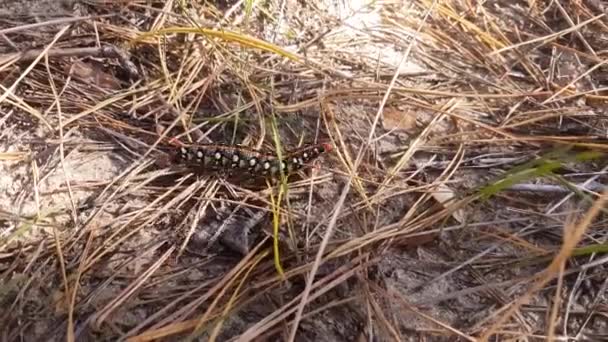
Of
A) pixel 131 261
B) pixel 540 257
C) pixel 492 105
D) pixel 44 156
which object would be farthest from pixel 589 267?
pixel 44 156

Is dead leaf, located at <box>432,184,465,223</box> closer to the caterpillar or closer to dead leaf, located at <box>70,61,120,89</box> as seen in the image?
the caterpillar

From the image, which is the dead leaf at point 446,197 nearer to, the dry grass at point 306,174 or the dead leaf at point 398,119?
the dry grass at point 306,174

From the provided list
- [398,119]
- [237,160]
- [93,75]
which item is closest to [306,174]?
[237,160]

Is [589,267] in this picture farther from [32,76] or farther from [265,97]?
Result: [32,76]

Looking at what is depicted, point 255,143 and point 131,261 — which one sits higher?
point 255,143

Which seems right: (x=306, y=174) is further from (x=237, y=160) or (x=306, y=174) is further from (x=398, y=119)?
(x=398, y=119)

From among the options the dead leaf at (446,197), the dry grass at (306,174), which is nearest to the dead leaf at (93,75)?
the dry grass at (306,174)

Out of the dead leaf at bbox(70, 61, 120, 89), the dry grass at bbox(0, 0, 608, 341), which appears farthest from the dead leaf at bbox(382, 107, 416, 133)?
the dead leaf at bbox(70, 61, 120, 89)

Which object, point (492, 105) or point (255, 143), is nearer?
point (255, 143)
